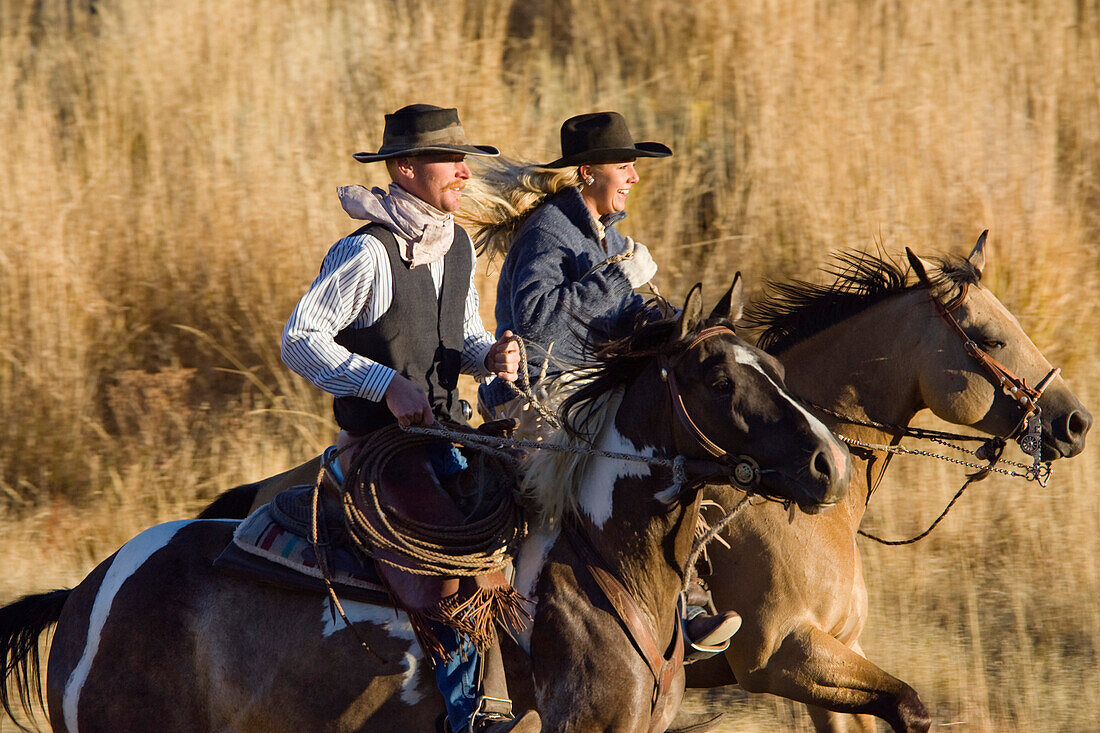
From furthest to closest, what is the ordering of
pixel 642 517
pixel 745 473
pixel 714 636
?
pixel 714 636 < pixel 642 517 < pixel 745 473

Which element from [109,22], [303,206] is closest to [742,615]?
[303,206]

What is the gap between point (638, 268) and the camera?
442 cm

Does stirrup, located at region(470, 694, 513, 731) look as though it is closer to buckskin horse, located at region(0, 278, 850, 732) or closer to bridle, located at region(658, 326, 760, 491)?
buckskin horse, located at region(0, 278, 850, 732)

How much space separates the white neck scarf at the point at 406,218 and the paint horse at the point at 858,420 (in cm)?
159

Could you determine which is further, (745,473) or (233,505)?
(233,505)

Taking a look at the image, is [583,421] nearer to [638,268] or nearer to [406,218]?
[406,218]

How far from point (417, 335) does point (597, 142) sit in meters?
1.60

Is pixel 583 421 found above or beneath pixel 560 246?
beneath

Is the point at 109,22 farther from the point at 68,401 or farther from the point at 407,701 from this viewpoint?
the point at 407,701

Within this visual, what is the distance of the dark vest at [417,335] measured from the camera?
131 inches

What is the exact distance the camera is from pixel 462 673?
3.02 meters

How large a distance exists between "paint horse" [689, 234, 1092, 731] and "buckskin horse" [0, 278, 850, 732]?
111 centimetres

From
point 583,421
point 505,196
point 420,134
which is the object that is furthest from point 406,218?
point 505,196

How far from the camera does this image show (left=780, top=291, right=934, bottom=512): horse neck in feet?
14.1
